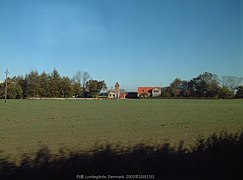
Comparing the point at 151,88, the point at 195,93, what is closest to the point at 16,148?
the point at 195,93

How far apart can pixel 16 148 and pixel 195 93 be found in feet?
325

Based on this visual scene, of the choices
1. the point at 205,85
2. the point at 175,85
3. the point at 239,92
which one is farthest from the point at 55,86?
the point at 239,92

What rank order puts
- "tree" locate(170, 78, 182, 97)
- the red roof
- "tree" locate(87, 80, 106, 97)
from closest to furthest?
"tree" locate(87, 80, 106, 97), "tree" locate(170, 78, 182, 97), the red roof

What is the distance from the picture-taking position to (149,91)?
13712 centimetres

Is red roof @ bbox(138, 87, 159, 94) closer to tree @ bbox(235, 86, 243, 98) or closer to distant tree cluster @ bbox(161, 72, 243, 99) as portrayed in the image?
distant tree cluster @ bbox(161, 72, 243, 99)

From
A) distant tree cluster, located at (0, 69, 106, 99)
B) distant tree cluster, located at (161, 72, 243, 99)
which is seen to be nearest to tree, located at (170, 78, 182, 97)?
distant tree cluster, located at (161, 72, 243, 99)

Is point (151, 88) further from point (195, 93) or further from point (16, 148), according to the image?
point (16, 148)

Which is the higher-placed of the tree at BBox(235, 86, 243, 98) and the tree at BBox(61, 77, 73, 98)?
the tree at BBox(61, 77, 73, 98)

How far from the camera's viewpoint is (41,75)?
94.6m

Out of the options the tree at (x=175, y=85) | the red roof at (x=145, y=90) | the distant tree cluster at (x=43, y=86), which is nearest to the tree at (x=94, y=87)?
the distant tree cluster at (x=43, y=86)

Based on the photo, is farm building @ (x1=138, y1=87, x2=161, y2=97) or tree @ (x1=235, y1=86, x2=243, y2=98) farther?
farm building @ (x1=138, y1=87, x2=161, y2=97)

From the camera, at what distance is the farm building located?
131700mm

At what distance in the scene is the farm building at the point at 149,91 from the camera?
13170 cm

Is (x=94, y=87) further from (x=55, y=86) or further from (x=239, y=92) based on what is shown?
(x=239, y=92)
